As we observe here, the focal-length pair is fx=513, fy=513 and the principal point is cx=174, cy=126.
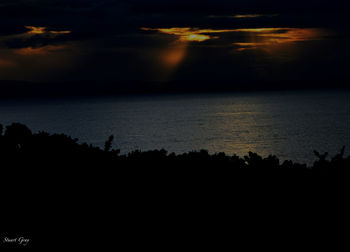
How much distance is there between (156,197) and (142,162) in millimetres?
2637

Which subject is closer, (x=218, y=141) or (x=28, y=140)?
(x=28, y=140)

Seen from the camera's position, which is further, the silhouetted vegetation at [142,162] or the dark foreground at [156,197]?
the silhouetted vegetation at [142,162]

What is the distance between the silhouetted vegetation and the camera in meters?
12.7

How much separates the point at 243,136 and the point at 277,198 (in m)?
95.3

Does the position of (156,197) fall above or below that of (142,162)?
below

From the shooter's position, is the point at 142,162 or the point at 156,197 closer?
the point at 156,197

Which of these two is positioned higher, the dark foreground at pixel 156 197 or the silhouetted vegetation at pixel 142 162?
the silhouetted vegetation at pixel 142 162

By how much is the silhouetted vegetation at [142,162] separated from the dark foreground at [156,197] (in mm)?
30

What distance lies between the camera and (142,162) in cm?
1401

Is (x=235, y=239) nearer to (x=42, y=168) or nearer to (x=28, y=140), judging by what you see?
(x=42, y=168)

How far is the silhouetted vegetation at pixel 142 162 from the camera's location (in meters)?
12.7

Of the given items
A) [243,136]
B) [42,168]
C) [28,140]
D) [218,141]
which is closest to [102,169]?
[42,168]

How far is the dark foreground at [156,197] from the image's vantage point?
34.3ft

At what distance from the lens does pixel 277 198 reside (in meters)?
11.4
